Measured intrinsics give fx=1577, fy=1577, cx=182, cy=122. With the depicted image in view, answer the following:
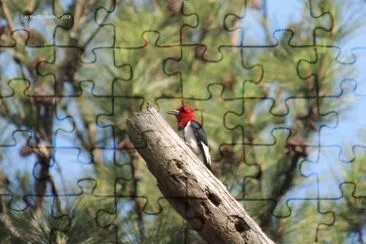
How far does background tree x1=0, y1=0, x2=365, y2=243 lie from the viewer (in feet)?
8.93

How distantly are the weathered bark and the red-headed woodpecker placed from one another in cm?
48

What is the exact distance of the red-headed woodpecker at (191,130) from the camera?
8.77ft

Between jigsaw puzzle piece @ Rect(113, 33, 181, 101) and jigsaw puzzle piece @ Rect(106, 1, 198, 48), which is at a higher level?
jigsaw puzzle piece @ Rect(106, 1, 198, 48)

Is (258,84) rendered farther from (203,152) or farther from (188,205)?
(188,205)

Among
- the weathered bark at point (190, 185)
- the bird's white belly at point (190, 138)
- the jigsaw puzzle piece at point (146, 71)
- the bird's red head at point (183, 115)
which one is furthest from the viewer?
the jigsaw puzzle piece at point (146, 71)

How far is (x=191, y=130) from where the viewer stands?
2709 mm

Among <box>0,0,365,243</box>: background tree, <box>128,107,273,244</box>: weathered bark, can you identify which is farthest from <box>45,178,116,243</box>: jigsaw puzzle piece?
<box>128,107,273,244</box>: weathered bark

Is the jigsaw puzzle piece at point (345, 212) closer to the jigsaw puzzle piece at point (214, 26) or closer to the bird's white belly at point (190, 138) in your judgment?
the bird's white belly at point (190, 138)

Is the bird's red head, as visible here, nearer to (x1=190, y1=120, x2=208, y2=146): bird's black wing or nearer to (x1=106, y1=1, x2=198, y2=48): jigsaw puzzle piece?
(x1=190, y1=120, x2=208, y2=146): bird's black wing

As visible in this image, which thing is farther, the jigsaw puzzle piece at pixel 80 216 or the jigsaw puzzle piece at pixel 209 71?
the jigsaw puzzle piece at pixel 209 71

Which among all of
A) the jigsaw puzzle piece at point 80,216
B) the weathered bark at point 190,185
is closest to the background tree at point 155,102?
the jigsaw puzzle piece at point 80,216

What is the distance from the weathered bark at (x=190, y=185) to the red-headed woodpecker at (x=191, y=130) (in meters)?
0.48

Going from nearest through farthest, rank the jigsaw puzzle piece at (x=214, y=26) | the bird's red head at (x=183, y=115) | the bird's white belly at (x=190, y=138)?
the bird's white belly at (x=190, y=138)
the bird's red head at (x=183, y=115)
the jigsaw puzzle piece at (x=214, y=26)

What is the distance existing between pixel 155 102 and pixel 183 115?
0.07 meters
